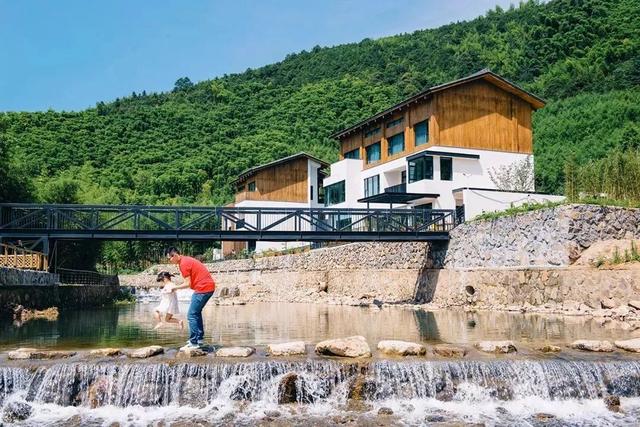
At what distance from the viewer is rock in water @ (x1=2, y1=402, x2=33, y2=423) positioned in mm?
10172

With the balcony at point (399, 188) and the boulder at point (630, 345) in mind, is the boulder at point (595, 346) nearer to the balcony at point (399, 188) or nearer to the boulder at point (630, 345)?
the boulder at point (630, 345)

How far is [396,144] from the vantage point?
129 feet

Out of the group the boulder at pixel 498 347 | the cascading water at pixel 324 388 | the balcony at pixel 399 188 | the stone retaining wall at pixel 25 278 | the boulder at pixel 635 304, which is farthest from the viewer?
the balcony at pixel 399 188

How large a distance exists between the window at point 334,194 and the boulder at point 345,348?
105 feet

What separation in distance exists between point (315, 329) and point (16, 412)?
956cm

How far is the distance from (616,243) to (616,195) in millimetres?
5819

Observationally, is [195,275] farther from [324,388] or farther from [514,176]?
[514,176]

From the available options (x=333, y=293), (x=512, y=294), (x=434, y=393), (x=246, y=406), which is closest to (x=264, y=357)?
(x=246, y=406)

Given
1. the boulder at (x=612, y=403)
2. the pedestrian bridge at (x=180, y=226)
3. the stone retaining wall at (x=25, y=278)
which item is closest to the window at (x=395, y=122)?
the pedestrian bridge at (x=180, y=226)

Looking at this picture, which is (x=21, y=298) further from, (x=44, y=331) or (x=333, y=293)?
(x=333, y=293)

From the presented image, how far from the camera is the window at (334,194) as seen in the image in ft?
145

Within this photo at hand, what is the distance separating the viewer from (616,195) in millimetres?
26203

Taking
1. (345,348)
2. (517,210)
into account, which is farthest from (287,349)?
(517,210)

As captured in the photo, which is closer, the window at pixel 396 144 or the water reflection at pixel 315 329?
the water reflection at pixel 315 329
